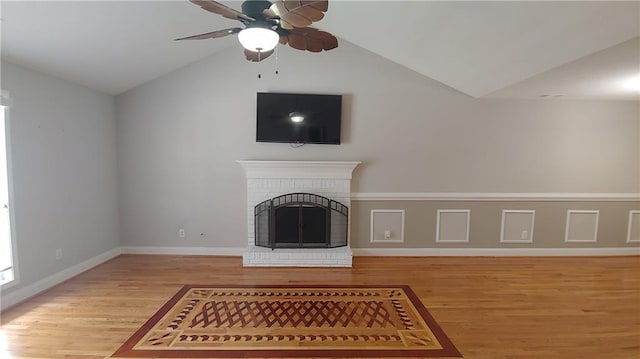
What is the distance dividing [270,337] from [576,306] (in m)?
2.99

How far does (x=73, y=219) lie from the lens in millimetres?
3609

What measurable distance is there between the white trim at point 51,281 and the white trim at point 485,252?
3375mm

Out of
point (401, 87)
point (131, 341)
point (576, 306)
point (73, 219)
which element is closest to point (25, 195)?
point (73, 219)

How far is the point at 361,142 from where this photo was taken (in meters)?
4.36

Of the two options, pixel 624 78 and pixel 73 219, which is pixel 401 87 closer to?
pixel 624 78

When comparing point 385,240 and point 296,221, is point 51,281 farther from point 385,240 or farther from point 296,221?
point 385,240

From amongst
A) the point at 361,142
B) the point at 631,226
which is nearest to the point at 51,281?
the point at 361,142

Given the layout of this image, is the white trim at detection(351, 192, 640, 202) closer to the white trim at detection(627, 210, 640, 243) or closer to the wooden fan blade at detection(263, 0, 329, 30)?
the white trim at detection(627, 210, 640, 243)

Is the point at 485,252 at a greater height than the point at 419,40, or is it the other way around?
the point at 419,40

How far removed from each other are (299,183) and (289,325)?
2056 millimetres

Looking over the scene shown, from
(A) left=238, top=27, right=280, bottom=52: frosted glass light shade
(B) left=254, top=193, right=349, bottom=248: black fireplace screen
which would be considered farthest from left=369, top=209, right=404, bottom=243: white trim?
(A) left=238, top=27, right=280, bottom=52: frosted glass light shade

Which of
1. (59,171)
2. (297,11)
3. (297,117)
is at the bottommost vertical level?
(59,171)

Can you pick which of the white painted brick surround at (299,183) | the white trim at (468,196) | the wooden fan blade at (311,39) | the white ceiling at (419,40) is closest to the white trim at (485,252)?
the white painted brick surround at (299,183)

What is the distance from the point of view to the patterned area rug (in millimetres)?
2293
